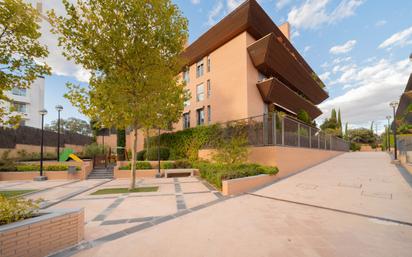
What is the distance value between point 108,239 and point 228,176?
17.8ft

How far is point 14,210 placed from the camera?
3.30 meters

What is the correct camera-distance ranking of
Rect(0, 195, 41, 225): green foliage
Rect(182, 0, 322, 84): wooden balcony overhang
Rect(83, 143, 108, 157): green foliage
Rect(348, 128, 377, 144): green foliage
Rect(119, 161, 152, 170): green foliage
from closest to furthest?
Rect(0, 195, 41, 225): green foliage, Rect(119, 161, 152, 170): green foliage, Rect(182, 0, 322, 84): wooden balcony overhang, Rect(83, 143, 108, 157): green foliage, Rect(348, 128, 377, 144): green foliage

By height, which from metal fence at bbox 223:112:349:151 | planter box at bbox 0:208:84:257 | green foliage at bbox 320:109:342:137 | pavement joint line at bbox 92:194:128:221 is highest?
green foliage at bbox 320:109:342:137

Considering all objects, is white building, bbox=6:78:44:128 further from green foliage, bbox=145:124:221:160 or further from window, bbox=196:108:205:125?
window, bbox=196:108:205:125

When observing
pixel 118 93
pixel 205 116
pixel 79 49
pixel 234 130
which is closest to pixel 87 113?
pixel 118 93

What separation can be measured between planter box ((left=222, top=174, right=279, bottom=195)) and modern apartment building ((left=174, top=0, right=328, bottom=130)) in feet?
23.5

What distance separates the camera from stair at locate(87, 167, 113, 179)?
1447 centimetres

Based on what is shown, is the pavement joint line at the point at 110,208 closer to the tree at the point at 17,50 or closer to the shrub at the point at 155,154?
the tree at the point at 17,50

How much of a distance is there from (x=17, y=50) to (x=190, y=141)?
1379 centimetres

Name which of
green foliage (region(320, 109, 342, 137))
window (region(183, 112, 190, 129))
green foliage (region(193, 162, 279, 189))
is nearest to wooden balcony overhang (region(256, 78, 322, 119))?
green foliage (region(193, 162, 279, 189))

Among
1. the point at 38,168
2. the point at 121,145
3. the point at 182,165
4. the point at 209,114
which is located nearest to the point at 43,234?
the point at 182,165

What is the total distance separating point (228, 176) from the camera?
8492 mm

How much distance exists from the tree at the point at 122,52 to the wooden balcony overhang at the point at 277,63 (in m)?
7.77

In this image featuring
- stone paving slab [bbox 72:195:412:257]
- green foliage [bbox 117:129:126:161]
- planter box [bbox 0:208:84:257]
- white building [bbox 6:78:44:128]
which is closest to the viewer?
planter box [bbox 0:208:84:257]
